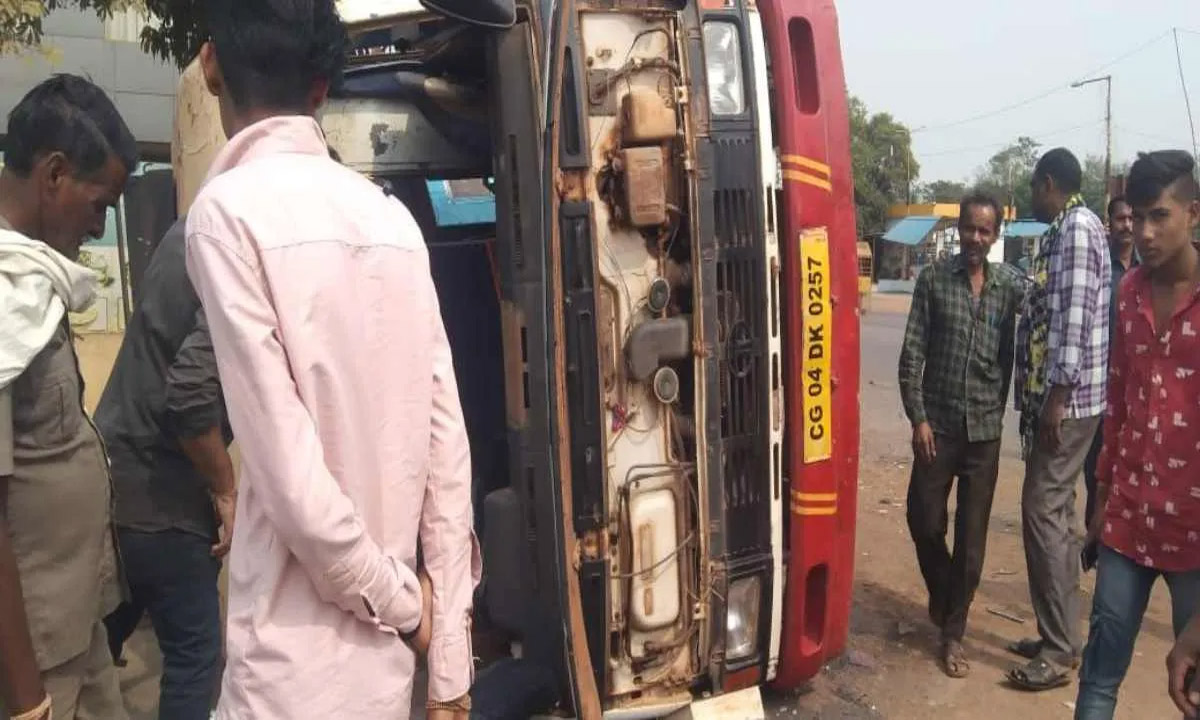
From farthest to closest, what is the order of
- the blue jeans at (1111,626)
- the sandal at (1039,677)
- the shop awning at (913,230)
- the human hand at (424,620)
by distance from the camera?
the shop awning at (913,230), the sandal at (1039,677), the blue jeans at (1111,626), the human hand at (424,620)

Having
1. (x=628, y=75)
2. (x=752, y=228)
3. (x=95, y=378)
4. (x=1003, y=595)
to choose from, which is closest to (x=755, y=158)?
(x=752, y=228)

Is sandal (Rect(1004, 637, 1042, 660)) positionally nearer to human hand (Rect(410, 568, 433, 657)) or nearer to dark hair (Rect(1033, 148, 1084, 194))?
dark hair (Rect(1033, 148, 1084, 194))

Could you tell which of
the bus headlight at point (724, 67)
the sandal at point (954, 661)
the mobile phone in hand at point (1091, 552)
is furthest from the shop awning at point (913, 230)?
the bus headlight at point (724, 67)

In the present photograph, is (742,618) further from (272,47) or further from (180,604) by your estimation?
(272,47)

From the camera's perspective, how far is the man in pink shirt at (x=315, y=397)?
4.02ft

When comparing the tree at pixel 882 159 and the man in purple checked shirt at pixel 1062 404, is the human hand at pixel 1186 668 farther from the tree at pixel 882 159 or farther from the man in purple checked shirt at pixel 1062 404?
the tree at pixel 882 159

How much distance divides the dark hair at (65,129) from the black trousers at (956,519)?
125 inches

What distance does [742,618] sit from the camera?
2.90m

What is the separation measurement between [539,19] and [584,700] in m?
1.71

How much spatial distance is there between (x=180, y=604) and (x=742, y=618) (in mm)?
1481

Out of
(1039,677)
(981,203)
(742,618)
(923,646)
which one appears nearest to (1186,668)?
(742,618)

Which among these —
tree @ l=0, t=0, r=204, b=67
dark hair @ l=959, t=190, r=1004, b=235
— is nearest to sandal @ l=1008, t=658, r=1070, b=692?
dark hair @ l=959, t=190, r=1004, b=235

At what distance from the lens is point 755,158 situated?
281 cm

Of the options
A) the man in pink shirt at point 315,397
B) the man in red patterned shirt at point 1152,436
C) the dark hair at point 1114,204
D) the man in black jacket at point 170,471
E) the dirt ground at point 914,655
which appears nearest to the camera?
the man in pink shirt at point 315,397
